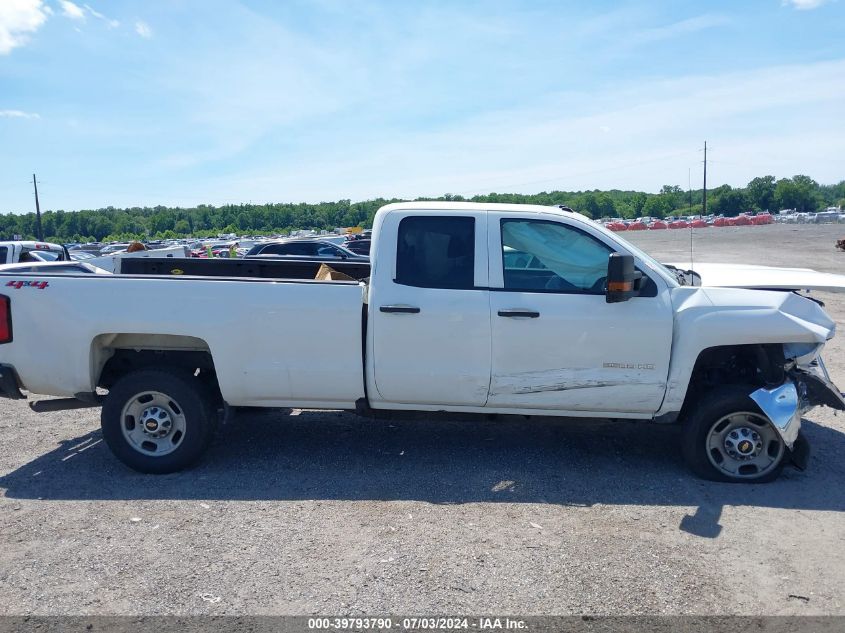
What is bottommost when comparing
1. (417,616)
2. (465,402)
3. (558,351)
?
(417,616)

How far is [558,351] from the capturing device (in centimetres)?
534

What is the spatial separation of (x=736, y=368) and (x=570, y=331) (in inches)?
58.8

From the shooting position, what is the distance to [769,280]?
596 centimetres

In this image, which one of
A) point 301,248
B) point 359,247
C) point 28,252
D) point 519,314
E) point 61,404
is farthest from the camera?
point 359,247

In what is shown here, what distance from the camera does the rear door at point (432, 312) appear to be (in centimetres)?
536

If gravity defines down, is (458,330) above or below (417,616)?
above

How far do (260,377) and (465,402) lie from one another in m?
1.57

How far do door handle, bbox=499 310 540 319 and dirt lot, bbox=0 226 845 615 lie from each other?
4.03 feet

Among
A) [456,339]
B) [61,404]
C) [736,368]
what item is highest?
[456,339]

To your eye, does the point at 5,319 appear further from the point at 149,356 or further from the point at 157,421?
the point at 157,421

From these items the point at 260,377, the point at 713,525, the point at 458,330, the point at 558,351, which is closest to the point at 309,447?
the point at 260,377

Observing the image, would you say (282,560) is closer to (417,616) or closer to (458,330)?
(417,616)

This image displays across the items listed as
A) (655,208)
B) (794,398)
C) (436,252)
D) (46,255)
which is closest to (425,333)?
(436,252)

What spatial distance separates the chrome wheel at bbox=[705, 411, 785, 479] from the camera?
17.6ft
